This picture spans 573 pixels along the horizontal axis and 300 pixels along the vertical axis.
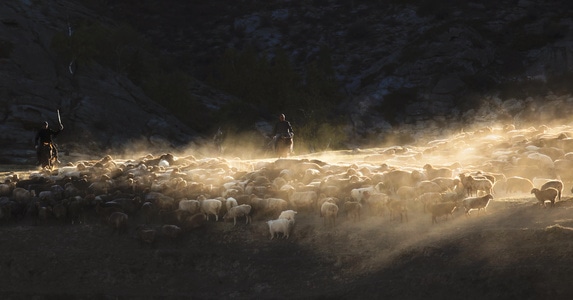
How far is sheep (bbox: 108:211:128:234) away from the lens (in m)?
25.3

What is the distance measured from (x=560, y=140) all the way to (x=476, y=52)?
65.1 meters

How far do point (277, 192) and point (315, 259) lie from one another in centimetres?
493

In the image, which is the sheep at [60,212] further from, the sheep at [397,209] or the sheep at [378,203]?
the sheep at [397,209]

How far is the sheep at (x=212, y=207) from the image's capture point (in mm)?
25453

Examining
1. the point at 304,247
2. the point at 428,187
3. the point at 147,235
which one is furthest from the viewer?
the point at 428,187

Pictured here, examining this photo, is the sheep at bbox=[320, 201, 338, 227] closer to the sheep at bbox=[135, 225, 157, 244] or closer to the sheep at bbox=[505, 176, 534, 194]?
the sheep at bbox=[135, 225, 157, 244]

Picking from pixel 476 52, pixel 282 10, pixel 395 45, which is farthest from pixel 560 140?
pixel 282 10

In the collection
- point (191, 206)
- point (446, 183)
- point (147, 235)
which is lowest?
point (147, 235)

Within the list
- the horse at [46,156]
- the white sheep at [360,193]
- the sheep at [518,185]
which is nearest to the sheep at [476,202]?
the sheep at [518,185]

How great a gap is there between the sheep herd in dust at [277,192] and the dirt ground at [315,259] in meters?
0.39

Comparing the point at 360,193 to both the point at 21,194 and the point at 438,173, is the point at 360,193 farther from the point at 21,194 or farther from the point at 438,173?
the point at 21,194

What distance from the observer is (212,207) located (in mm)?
25469

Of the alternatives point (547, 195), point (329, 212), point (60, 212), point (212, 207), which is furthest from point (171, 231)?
point (547, 195)

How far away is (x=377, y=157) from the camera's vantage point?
3803 cm
